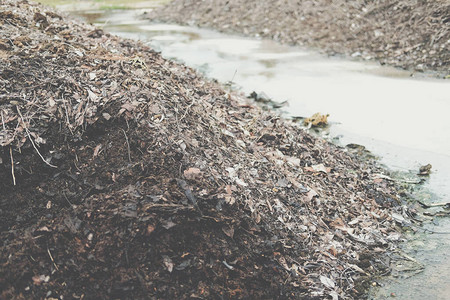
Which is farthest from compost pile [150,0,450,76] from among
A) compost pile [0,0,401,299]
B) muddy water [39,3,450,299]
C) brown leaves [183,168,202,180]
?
brown leaves [183,168,202,180]

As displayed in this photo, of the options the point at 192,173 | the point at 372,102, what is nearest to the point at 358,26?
the point at 372,102

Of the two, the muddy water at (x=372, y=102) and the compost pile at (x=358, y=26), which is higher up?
the compost pile at (x=358, y=26)

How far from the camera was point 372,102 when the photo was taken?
19.3 ft

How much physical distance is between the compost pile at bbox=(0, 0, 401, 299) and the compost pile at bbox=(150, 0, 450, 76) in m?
5.14

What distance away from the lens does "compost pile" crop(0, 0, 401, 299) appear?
2.32 metres

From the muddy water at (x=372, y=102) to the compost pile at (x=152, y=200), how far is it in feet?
1.17

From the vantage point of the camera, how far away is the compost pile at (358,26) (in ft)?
25.5

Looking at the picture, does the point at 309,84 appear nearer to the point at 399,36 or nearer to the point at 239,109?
the point at 239,109

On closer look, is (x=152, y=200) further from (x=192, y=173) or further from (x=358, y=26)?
(x=358, y=26)

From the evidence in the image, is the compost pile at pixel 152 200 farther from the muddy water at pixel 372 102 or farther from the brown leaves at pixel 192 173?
the muddy water at pixel 372 102

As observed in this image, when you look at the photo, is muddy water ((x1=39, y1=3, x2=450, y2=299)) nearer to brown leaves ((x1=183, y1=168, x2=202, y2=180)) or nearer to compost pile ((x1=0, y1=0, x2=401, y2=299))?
compost pile ((x1=0, y1=0, x2=401, y2=299))

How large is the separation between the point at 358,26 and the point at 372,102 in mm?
4469

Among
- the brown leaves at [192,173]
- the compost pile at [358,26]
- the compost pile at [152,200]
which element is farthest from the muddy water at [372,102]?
the brown leaves at [192,173]

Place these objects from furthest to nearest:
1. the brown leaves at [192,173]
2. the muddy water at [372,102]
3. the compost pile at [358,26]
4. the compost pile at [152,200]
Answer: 1. the compost pile at [358,26]
2. the muddy water at [372,102]
3. the brown leaves at [192,173]
4. the compost pile at [152,200]
